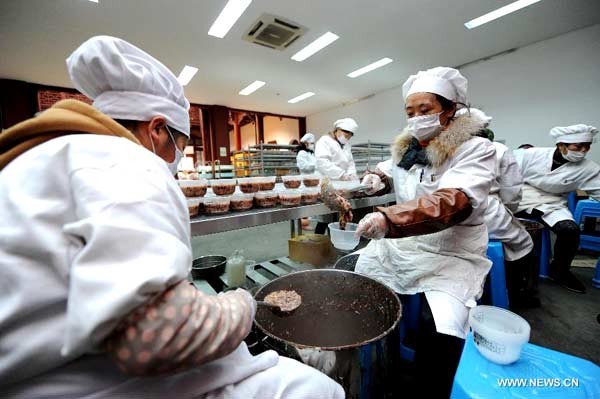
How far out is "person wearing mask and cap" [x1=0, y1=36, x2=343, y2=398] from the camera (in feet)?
1.32

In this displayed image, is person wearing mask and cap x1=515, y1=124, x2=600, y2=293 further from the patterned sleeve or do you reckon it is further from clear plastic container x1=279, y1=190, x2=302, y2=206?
the patterned sleeve

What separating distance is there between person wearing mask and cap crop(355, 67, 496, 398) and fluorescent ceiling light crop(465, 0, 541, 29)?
13.1 ft

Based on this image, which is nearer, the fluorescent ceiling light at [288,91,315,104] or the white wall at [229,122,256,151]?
the fluorescent ceiling light at [288,91,315,104]

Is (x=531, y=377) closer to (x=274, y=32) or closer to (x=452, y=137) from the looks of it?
(x=452, y=137)

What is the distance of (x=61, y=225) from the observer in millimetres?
457

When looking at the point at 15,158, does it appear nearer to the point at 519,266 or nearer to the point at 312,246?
the point at 312,246

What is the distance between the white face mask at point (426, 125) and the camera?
144 centimetres

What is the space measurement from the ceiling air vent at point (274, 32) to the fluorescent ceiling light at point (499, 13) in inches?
116

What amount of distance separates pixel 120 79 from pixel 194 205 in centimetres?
67

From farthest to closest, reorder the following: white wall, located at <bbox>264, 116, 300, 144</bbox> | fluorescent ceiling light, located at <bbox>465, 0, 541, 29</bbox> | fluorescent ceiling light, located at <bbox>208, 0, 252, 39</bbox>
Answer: white wall, located at <bbox>264, 116, 300, 144</bbox> → fluorescent ceiling light, located at <bbox>465, 0, 541, 29</bbox> → fluorescent ceiling light, located at <bbox>208, 0, 252, 39</bbox>

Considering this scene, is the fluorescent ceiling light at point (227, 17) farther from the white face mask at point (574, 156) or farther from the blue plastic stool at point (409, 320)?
the white face mask at point (574, 156)

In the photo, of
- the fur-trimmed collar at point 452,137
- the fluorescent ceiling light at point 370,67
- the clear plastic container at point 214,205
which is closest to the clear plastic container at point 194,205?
A: the clear plastic container at point 214,205

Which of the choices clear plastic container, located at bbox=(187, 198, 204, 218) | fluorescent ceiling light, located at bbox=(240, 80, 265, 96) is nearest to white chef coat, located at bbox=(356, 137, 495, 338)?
clear plastic container, located at bbox=(187, 198, 204, 218)

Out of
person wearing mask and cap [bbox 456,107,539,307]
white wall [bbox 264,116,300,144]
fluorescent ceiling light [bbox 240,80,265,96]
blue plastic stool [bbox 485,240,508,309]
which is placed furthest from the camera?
white wall [bbox 264,116,300,144]
